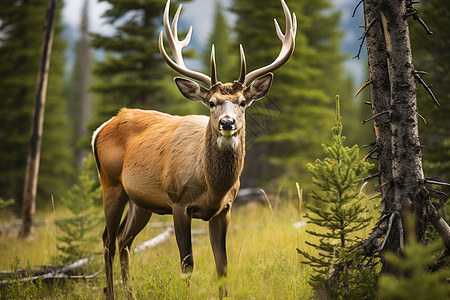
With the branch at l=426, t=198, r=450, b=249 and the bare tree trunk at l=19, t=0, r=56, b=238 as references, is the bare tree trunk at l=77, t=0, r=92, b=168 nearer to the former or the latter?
the bare tree trunk at l=19, t=0, r=56, b=238

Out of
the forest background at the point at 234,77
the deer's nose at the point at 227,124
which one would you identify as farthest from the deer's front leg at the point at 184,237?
the forest background at the point at 234,77

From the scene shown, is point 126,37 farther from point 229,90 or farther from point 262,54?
point 229,90

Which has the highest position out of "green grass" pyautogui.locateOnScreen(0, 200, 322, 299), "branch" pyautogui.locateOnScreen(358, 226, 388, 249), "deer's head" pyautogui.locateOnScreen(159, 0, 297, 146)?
"deer's head" pyautogui.locateOnScreen(159, 0, 297, 146)

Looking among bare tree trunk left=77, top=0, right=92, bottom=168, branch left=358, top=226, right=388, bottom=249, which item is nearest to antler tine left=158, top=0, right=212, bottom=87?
branch left=358, top=226, right=388, bottom=249

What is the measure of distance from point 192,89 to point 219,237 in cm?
174

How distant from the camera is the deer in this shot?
412 centimetres

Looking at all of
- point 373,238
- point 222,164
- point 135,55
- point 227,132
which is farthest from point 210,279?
point 135,55

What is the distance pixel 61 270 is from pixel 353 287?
4.36 meters

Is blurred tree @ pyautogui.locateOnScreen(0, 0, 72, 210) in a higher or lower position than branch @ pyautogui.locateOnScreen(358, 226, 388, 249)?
higher

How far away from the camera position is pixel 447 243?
3.27 metres

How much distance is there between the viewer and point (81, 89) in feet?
97.1

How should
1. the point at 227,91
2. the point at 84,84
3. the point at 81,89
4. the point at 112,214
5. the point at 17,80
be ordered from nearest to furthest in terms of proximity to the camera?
the point at 227,91 < the point at 112,214 < the point at 17,80 < the point at 81,89 < the point at 84,84

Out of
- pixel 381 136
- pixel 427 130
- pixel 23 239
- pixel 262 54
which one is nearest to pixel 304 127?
pixel 262 54

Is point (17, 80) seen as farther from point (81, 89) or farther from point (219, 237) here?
point (81, 89)
